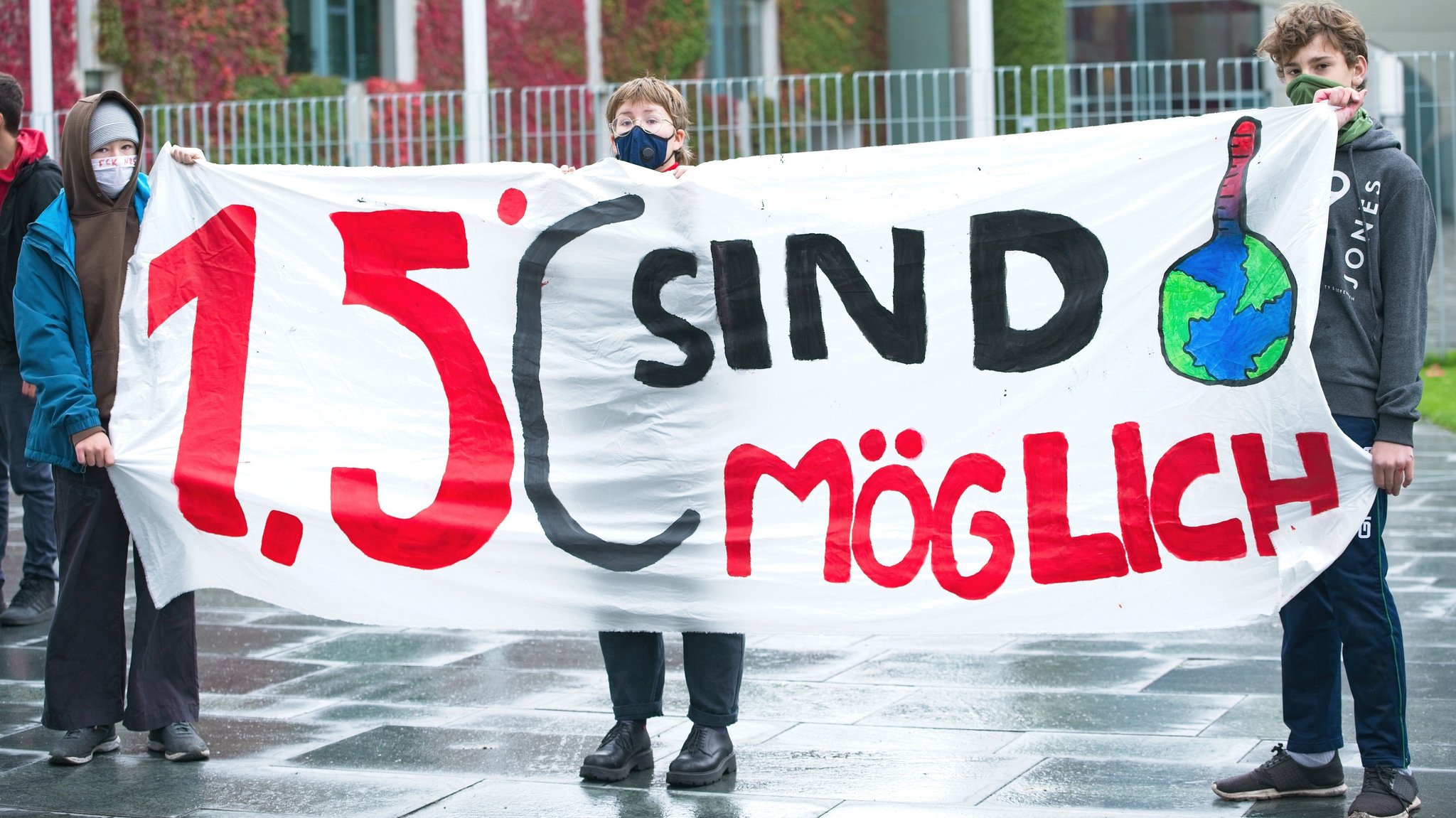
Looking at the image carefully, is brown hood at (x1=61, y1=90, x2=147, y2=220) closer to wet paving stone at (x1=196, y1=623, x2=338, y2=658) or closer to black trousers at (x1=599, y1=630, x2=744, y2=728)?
black trousers at (x1=599, y1=630, x2=744, y2=728)

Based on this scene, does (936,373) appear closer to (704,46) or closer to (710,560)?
(710,560)

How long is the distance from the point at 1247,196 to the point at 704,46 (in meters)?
22.3

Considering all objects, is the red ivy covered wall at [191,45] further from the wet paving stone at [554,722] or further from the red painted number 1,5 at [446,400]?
the wet paving stone at [554,722]

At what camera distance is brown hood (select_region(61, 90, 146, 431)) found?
4941 millimetres

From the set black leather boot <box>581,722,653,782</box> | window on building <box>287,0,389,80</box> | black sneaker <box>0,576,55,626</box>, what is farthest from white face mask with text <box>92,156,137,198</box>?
window on building <box>287,0,389,80</box>

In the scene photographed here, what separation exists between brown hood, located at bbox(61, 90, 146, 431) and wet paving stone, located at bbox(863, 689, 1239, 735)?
246 centimetres

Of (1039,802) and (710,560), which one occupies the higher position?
(710,560)

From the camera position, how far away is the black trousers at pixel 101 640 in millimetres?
4887

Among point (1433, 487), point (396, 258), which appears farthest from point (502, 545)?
point (1433, 487)

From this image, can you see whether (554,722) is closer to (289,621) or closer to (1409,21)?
(289,621)

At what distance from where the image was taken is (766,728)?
5086 mm

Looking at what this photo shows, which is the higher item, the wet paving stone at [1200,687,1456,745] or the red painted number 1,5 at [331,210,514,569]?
the red painted number 1,5 at [331,210,514,569]

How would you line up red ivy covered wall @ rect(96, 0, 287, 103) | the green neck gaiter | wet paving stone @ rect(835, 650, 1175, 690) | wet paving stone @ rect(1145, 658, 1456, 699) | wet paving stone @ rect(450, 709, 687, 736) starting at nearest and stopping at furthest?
1. the green neck gaiter
2. wet paving stone @ rect(450, 709, 687, 736)
3. wet paving stone @ rect(1145, 658, 1456, 699)
4. wet paving stone @ rect(835, 650, 1175, 690)
5. red ivy covered wall @ rect(96, 0, 287, 103)

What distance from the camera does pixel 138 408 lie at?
197 inches
